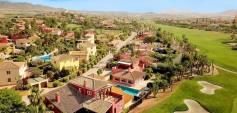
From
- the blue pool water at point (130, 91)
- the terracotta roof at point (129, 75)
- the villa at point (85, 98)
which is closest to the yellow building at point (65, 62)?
the terracotta roof at point (129, 75)

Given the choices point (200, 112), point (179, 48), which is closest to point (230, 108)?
point (200, 112)

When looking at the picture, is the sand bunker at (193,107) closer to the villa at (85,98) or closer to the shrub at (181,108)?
the shrub at (181,108)

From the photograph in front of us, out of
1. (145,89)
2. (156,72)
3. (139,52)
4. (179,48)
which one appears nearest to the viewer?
(145,89)

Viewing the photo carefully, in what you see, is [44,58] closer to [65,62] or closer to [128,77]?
[65,62]

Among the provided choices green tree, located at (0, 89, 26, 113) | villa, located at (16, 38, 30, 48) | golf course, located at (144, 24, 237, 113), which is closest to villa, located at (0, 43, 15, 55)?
villa, located at (16, 38, 30, 48)

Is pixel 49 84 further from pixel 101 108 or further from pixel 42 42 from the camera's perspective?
pixel 42 42

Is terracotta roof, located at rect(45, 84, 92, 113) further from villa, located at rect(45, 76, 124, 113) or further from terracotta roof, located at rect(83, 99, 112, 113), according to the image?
terracotta roof, located at rect(83, 99, 112, 113)
